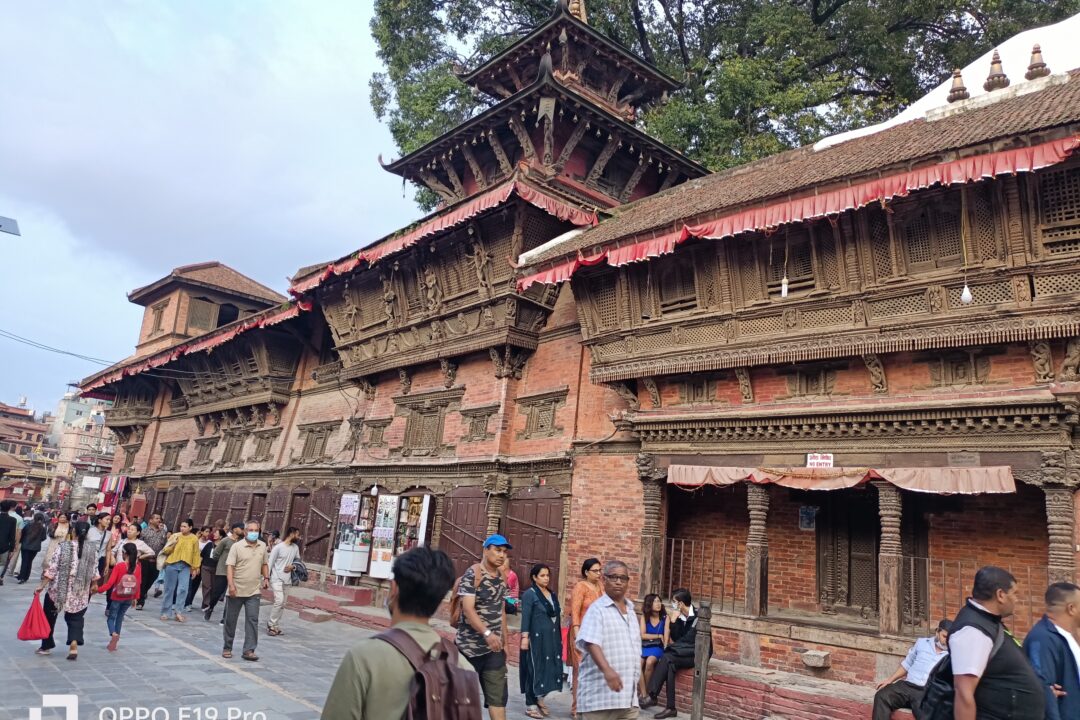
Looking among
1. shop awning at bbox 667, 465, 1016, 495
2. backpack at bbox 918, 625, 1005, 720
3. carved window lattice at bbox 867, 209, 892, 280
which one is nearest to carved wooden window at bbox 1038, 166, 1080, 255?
carved window lattice at bbox 867, 209, 892, 280

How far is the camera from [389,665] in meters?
2.63

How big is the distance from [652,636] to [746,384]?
3.78 m

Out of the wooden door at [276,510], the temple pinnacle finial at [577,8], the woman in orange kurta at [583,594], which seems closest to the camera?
the woman in orange kurta at [583,594]

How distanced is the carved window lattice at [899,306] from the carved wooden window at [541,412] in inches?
235

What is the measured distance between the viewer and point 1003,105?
10094 mm

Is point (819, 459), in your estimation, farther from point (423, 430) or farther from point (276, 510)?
point (276, 510)

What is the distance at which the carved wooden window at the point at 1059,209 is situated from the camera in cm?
783

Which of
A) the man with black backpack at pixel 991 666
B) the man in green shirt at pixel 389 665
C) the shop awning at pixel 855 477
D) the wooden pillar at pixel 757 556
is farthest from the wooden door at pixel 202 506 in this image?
the man with black backpack at pixel 991 666

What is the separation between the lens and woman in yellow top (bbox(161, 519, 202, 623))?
12570 millimetres

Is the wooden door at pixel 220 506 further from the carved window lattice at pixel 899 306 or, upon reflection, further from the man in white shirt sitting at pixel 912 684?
the man in white shirt sitting at pixel 912 684

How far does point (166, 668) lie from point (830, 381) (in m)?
8.79

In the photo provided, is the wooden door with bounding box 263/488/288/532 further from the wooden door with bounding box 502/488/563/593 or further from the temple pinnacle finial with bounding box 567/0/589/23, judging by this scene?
the temple pinnacle finial with bounding box 567/0/589/23

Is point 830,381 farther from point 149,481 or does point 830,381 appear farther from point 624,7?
point 149,481

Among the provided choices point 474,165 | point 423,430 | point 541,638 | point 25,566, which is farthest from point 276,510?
point 541,638
